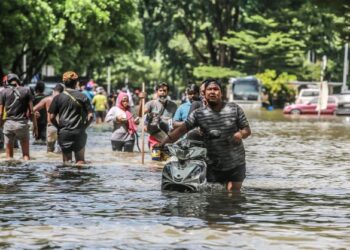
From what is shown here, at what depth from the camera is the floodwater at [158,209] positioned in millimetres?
9781

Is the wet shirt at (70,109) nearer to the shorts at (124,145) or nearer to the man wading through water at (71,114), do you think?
the man wading through water at (71,114)

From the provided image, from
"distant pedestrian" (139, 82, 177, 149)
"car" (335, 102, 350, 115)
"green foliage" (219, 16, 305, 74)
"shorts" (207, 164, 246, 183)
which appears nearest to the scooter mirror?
"shorts" (207, 164, 246, 183)

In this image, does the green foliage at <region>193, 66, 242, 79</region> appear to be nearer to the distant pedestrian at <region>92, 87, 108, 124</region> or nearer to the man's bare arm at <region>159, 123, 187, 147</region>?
the distant pedestrian at <region>92, 87, 108, 124</region>

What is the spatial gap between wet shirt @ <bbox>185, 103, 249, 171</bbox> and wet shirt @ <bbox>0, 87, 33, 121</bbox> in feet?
22.9

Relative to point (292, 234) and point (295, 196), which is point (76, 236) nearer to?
point (292, 234)

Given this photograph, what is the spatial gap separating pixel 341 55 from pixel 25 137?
72931 mm

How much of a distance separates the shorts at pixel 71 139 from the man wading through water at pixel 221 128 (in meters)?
4.64

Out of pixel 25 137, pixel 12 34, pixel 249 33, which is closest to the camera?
pixel 25 137

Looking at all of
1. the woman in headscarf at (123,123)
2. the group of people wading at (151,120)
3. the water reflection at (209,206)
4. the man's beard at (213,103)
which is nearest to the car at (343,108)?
the group of people wading at (151,120)

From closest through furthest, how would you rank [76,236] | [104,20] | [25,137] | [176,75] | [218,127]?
[76,236] → [218,127] → [25,137] → [104,20] → [176,75]

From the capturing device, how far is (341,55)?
89438 millimetres

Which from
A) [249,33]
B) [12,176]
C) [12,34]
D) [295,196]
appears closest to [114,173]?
[12,176]

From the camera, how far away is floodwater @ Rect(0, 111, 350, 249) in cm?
978

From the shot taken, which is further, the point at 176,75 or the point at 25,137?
the point at 176,75
